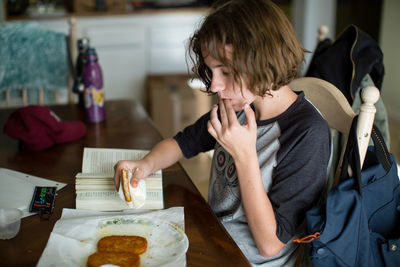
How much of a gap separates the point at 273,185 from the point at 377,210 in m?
0.22

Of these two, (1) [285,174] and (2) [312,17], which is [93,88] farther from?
(2) [312,17]

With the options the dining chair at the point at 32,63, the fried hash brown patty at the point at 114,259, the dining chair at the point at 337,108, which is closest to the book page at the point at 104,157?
the fried hash brown patty at the point at 114,259

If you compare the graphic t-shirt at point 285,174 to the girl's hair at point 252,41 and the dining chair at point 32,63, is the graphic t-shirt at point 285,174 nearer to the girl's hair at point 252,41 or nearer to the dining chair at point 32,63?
the girl's hair at point 252,41

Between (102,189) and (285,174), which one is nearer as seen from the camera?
(285,174)

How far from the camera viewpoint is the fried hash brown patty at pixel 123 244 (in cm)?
83

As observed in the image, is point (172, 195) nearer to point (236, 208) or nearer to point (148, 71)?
point (236, 208)

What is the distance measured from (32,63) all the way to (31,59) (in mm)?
19

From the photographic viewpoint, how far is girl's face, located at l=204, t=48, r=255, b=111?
3.06ft

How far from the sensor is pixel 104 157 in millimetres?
1254

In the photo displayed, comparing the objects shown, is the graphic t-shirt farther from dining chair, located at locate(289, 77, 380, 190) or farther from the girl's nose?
the girl's nose

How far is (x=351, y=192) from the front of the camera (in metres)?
0.85

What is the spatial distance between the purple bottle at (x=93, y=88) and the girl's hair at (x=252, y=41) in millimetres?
750

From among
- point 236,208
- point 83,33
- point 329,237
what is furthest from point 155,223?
point 83,33

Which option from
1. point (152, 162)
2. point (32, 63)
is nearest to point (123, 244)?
point (152, 162)
